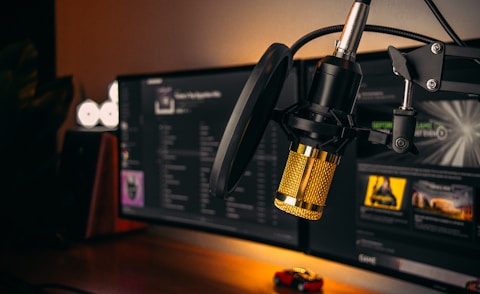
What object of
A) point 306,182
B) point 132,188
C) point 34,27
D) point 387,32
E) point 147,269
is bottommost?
point 147,269

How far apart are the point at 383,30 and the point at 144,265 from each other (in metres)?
0.80

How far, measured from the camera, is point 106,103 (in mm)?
1524

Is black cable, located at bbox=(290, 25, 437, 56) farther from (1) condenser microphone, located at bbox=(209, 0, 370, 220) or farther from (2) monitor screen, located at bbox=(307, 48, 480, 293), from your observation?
(2) monitor screen, located at bbox=(307, 48, 480, 293)

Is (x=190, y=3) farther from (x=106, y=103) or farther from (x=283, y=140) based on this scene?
(x=283, y=140)

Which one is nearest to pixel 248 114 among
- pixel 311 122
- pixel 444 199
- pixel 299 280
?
pixel 311 122

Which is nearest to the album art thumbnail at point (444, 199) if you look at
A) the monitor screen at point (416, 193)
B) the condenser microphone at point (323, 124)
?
the monitor screen at point (416, 193)

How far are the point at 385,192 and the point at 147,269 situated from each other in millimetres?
539

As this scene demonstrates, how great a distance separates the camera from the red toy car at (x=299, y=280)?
98 centimetres

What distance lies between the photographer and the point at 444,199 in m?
0.81

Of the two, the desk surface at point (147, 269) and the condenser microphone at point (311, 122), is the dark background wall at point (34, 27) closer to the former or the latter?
the desk surface at point (147, 269)

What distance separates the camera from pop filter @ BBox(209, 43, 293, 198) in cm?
51

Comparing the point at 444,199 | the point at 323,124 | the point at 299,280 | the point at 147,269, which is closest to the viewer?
the point at 323,124

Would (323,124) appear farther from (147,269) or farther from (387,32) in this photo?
(147,269)

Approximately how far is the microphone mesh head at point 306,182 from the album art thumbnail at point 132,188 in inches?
33.1
